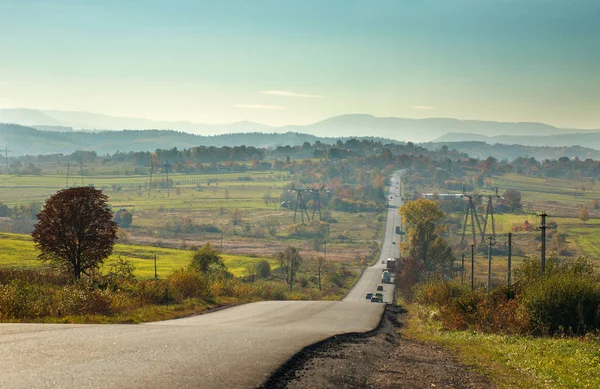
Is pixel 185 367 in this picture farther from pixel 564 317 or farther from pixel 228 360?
pixel 564 317

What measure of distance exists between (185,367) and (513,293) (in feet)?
63.6

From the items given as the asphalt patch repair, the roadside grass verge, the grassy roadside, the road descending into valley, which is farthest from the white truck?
the road descending into valley

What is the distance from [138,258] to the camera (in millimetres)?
80250

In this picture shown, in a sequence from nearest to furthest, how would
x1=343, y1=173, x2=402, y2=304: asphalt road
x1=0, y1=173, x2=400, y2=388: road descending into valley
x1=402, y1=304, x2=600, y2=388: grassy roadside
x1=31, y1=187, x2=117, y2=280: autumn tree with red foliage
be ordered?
x1=0, y1=173, x2=400, y2=388: road descending into valley
x1=402, y1=304, x2=600, y2=388: grassy roadside
x1=31, y1=187, x2=117, y2=280: autumn tree with red foliage
x1=343, y1=173, x2=402, y2=304: asphalt road

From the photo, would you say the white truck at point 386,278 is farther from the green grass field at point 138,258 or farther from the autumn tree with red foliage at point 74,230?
the autumn tree with red foliage at point 74,230

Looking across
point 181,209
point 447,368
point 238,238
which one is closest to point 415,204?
point 238,238

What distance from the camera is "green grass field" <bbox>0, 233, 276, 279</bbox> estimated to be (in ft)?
192

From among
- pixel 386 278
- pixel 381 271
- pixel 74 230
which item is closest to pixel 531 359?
pixel 74 230

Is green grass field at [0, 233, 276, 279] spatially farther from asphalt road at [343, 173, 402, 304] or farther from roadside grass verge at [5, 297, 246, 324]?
roadside grass verge at [5, 297, 246, 324]

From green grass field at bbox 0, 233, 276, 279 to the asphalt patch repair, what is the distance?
35.9 metres

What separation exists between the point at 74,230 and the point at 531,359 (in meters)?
22.1

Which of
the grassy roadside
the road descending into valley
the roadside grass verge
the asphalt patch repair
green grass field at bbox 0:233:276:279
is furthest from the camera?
green grass field at bbox 0:233:276:279

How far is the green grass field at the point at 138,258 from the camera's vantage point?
5850 cm

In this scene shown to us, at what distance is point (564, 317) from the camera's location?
20.0m
